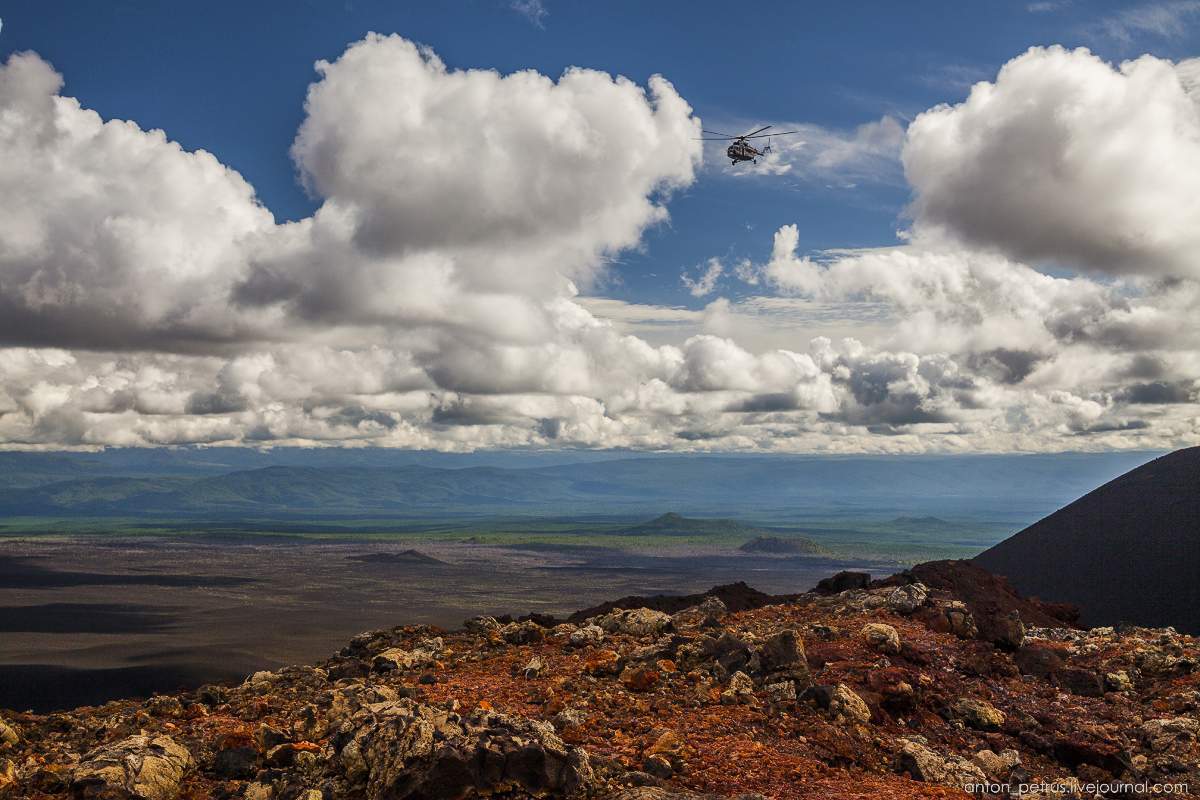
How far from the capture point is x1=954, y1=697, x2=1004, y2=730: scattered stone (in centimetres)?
Result: 2231

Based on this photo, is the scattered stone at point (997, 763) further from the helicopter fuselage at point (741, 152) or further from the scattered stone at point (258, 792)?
the helicopter fuselage at point (741, 152)

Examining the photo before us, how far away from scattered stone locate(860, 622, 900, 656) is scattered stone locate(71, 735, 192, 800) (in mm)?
20176

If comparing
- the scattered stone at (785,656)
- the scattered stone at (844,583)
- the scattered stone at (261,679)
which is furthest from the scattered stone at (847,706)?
the scattered stone at (844,583)

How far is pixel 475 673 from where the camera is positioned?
2489cm

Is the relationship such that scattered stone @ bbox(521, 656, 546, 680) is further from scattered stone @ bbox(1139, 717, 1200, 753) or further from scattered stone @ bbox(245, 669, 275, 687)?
scattered stone @ bbox(1139, 717, 1200, 753)

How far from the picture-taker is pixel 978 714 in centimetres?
2255

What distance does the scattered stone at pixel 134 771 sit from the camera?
16.0m

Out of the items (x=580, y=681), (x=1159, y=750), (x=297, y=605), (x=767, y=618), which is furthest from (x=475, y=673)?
(x=297, y=605)

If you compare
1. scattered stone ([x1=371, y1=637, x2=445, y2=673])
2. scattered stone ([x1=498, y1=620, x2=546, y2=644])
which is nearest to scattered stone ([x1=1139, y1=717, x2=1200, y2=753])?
scattered stone ([x1=498, y1=620, x2=546, y2=644])

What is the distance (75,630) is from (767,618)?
140344mm

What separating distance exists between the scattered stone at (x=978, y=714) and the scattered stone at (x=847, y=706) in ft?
11.0

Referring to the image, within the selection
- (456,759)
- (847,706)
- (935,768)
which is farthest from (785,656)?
(456,759)

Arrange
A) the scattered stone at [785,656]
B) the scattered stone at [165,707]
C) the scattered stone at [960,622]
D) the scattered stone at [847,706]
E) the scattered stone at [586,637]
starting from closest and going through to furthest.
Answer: the scattered stone at [847,706], the scattered stone at [785,656], the scattered stone at [165,707], the scattered stone at [586,637], the scattered stone at [960,622]

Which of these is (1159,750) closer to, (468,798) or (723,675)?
(723,675)
